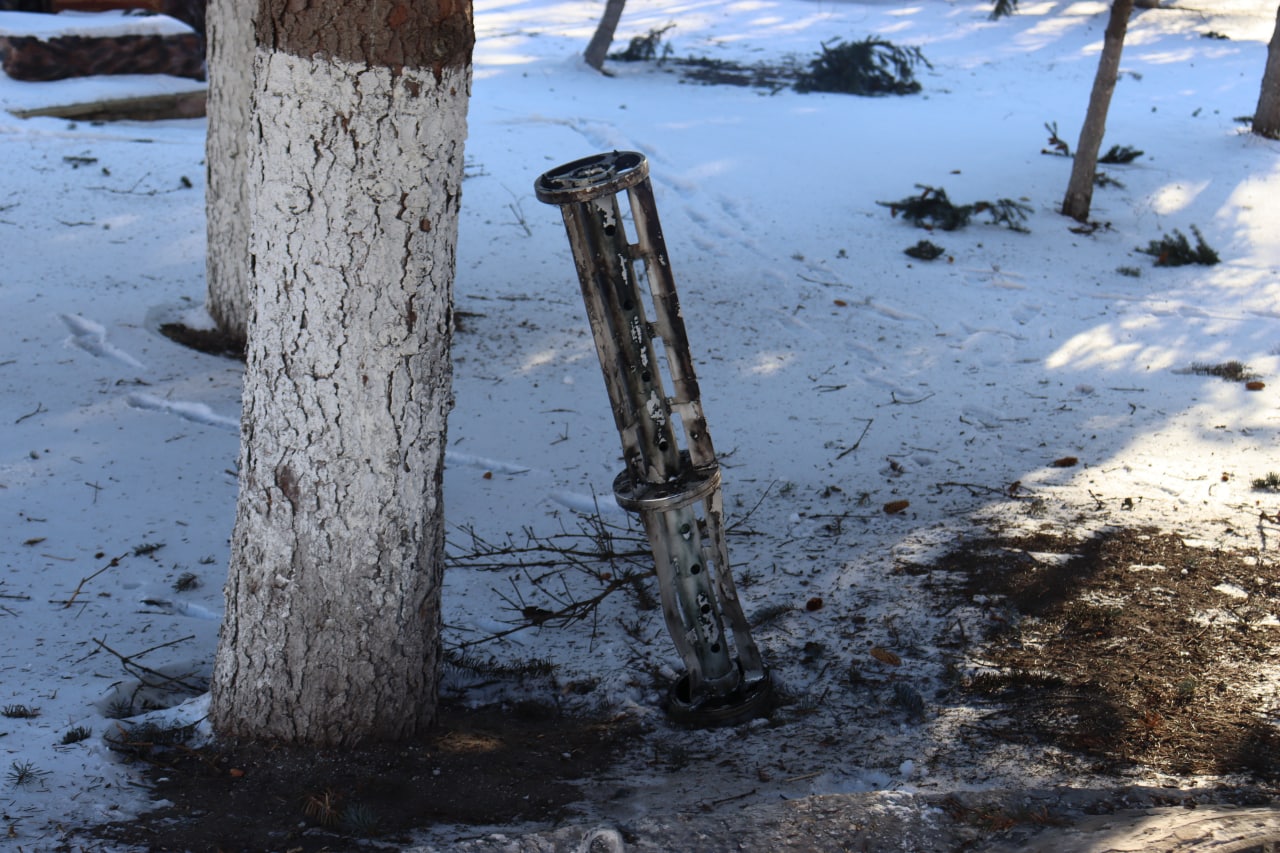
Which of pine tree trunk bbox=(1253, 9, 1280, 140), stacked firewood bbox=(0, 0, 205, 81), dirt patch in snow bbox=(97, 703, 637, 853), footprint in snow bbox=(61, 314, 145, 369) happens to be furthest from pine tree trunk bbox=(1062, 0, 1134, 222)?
stacked firewood bbox=(0, 0, 205, 81)

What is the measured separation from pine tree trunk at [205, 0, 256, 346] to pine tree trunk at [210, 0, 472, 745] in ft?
10.0

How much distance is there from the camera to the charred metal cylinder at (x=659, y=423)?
2.60 metres

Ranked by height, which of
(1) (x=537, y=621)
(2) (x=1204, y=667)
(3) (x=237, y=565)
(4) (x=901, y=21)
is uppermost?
(4) (x=901, y=21)

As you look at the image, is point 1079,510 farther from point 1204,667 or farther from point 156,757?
point 156,757

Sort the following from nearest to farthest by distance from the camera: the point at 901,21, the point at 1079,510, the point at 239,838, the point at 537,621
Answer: the point at 239,838 → the point at 537,621 → the point at 1079,510 → the point at 901,21

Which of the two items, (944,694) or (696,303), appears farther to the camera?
(696,303)

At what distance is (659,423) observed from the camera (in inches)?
110

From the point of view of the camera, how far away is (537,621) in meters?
3.73

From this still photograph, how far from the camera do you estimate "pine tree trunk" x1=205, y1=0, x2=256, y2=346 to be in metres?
5.51

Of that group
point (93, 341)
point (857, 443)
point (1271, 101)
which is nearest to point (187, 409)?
point (93, 341)

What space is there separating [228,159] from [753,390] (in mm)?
3064

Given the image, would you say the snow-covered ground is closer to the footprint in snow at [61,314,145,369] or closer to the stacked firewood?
the footprint in snow at [61,314,145,369]

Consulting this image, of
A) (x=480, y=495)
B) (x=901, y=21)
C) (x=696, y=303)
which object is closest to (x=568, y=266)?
(x=696, y=303)

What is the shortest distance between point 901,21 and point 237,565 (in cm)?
1838
